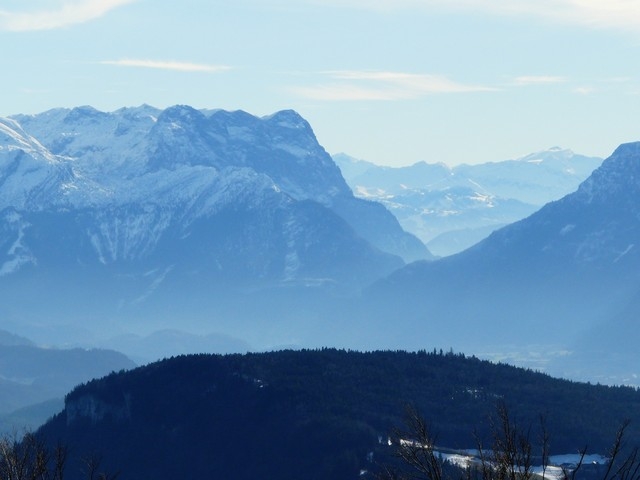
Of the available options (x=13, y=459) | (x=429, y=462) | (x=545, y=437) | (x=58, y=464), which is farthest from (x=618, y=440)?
(x=13, y=459)

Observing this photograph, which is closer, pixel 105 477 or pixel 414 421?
pixel 414 421

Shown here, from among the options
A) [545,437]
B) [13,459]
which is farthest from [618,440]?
[13,459]

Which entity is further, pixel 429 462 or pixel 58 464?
pixel 58 464

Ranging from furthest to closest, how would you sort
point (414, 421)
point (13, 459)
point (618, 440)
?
point (13, 459), point (414, 421), point (618, 440)

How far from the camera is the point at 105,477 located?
335ft

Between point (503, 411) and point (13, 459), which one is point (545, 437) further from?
point (13, 459)

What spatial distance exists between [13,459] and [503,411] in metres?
28.9

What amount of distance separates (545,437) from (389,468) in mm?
14522

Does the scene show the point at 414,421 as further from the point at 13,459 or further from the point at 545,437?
the point at 13,459

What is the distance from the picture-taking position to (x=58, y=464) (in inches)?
3701

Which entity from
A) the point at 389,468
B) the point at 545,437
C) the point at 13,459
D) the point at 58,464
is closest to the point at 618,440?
the point at 545,437

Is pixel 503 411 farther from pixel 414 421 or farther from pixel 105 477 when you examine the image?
pixel 105 477

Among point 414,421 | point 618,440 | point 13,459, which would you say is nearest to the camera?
point 618,440

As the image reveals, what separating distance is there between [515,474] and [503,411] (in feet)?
11.9
